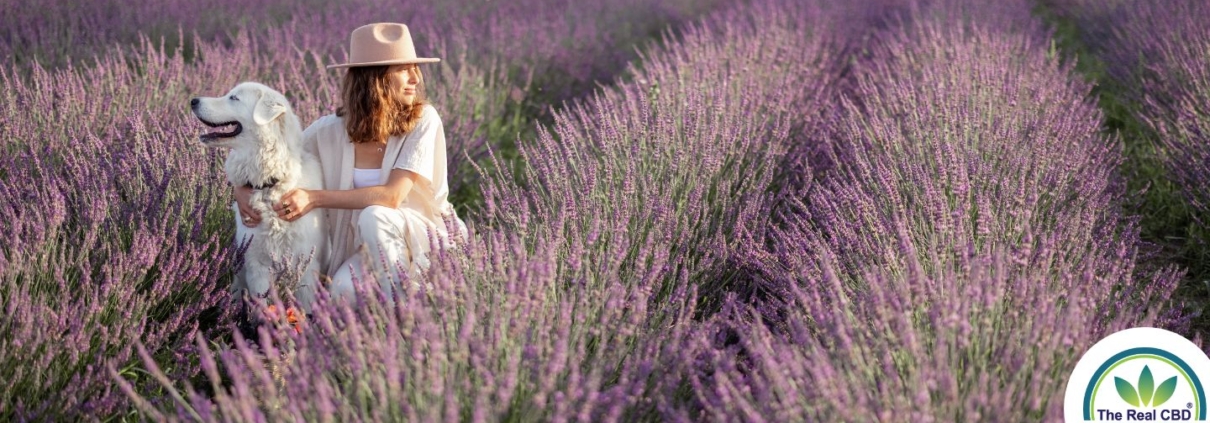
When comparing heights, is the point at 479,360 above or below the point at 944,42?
below

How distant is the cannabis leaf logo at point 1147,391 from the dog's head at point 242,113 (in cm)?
197

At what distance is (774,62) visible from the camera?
5.32 metres

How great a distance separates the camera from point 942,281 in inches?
79.2

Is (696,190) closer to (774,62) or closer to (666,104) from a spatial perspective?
(666,104)

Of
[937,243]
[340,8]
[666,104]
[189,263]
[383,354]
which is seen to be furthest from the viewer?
[340,8]

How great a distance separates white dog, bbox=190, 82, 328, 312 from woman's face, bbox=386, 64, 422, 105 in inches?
11.1

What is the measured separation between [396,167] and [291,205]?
311 millimetres

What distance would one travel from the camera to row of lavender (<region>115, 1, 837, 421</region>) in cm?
162

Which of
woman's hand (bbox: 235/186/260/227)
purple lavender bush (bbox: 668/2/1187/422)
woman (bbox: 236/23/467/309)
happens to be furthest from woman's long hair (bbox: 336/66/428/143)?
purple lavender bush (bbox: 668/2/1187/422)

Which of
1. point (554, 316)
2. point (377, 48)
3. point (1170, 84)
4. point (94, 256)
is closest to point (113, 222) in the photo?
point (94, 256)

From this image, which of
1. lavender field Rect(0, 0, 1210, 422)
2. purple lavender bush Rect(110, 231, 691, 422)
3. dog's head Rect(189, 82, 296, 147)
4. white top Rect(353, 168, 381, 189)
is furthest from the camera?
white top Rect(353, 168, 381, 189)

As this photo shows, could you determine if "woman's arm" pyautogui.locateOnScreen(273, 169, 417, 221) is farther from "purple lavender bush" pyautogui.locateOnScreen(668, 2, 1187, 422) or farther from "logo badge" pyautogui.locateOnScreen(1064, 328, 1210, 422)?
"logo badge" pyautogui.locateOnScreen(1064, 328, 1210, 422)

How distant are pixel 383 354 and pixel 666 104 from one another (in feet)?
7.92

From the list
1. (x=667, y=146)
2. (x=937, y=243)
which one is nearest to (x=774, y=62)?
(x=667, y=146)
